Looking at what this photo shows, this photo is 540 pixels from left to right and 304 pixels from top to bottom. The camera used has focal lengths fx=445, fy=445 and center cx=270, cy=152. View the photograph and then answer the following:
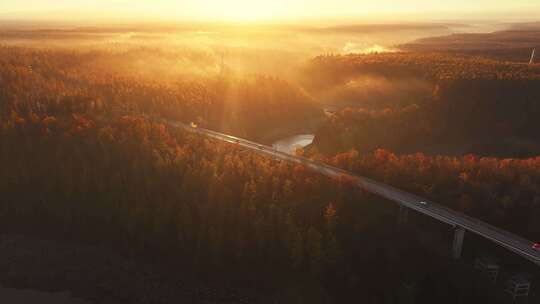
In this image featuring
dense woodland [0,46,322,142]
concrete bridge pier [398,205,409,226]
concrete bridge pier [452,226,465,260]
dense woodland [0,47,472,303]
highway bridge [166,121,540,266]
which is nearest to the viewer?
highway bridge [166,121,540,266]

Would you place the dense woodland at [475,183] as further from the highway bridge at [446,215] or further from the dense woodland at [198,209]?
the dense woodland at [198,209]

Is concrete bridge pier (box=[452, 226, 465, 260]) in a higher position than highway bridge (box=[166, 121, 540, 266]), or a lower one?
lower

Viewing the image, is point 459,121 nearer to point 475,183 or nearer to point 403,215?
point 475,183

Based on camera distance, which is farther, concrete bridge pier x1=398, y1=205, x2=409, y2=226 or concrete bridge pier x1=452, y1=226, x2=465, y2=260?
concrete bridge pier x1=398, y1=205, x2=409, y2=226

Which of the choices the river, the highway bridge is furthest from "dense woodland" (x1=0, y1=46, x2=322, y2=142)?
the highway bridge

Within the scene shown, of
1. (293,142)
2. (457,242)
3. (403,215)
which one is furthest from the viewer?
(293,142)

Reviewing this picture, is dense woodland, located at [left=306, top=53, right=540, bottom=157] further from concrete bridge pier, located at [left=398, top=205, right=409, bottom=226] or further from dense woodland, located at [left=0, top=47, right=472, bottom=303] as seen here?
concrete bridge pier, located at [left=398, top=205, right=409, bottom=226]

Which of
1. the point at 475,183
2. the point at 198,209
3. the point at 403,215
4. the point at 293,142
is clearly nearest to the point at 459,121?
the point at 293,142

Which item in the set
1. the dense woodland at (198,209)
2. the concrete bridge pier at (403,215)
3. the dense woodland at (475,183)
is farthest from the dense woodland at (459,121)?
the concrete bridge pier at (403,215)
